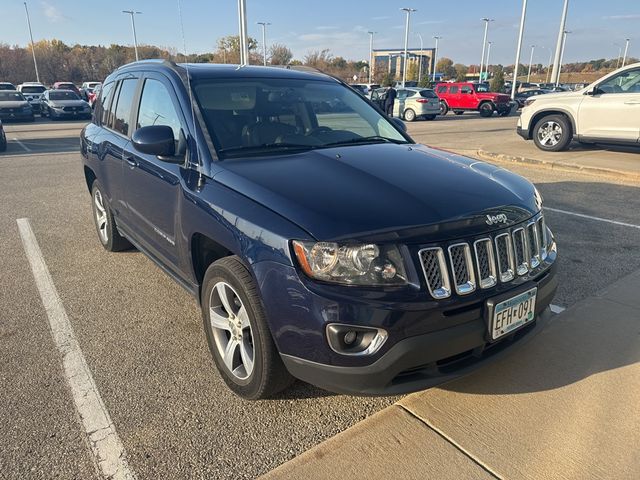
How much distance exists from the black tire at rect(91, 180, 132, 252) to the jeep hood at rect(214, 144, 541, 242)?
8.28ft

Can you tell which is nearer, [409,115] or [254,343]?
[254,343]

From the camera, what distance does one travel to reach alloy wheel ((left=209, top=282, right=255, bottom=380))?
2607mm

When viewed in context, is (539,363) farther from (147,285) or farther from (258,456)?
(147,285)

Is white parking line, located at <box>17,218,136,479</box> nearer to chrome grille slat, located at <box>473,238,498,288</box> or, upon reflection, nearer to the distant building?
chrome grille slat, located at <box>473,238,498,288</box>

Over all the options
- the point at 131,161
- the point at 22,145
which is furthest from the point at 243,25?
the point at 131,161

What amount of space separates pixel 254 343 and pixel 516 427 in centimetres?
142

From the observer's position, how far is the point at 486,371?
2.94 m

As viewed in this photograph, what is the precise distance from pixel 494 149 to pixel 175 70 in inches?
411

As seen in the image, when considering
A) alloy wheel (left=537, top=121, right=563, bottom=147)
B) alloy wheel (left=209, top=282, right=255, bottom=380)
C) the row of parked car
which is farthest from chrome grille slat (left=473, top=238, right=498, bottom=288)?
the row of parked car

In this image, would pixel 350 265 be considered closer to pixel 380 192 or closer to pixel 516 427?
pixel 380 192

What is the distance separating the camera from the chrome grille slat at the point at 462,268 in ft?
7.39

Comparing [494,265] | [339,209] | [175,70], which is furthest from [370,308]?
[175,70]

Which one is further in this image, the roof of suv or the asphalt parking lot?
the roof of suv

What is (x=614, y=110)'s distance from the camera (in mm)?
9898
